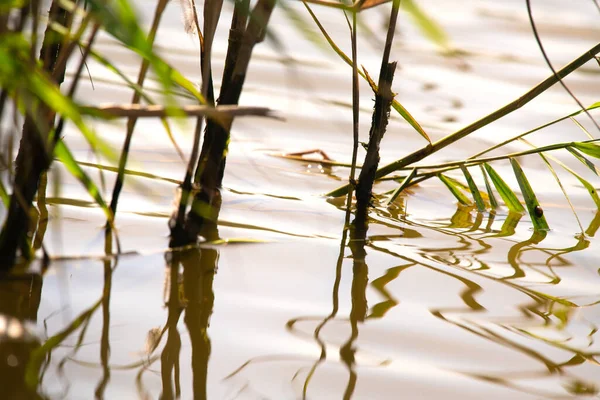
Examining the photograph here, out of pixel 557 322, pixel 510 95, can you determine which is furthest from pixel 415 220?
pixel 510 95

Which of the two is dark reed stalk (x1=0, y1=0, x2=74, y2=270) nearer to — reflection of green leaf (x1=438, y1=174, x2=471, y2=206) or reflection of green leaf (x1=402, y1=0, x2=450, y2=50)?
reflection of green leaf (x1=402, y1=0, x2=450, y2=50)

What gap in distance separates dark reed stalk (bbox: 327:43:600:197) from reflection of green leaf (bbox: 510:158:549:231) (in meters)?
0.11

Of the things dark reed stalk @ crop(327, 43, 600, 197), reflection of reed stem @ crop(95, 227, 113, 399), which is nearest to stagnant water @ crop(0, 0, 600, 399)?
reflection of reed stem @ crop(95, 227, 113, 399)

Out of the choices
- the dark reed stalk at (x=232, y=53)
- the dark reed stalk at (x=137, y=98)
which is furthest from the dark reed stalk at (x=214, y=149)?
the dark reed stalk at (x=137, y=98)

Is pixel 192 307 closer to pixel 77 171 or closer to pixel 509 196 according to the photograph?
pixel 77 171

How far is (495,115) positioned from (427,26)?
0.73 metres

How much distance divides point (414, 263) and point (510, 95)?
4.87 feet

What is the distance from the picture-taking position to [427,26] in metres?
0.84

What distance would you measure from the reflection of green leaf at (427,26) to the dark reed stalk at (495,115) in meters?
0.57

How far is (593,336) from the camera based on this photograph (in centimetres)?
122

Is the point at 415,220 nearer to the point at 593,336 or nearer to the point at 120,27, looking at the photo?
the point at 593,336

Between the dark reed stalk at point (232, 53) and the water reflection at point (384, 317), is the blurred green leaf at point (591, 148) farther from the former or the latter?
the dark reed stalk at point (232, 53)

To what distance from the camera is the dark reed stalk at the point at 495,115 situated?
4.72ft

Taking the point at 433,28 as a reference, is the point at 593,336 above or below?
below
